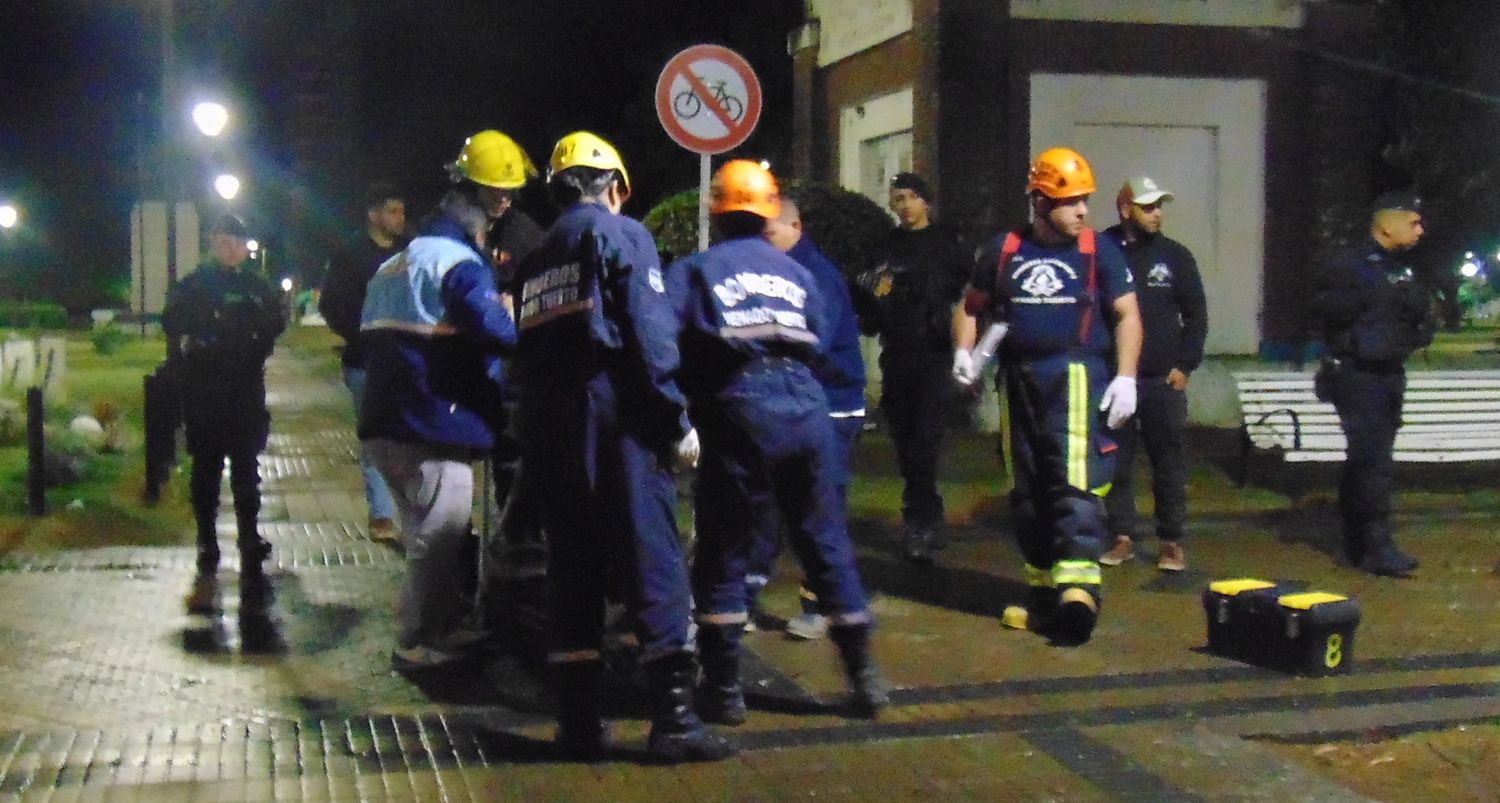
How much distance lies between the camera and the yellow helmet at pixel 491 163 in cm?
614

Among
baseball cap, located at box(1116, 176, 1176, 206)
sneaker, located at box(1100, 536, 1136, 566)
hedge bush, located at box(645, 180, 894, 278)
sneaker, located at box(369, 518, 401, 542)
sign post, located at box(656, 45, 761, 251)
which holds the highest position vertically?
sign post, located at box(656, 45, 761, 251)

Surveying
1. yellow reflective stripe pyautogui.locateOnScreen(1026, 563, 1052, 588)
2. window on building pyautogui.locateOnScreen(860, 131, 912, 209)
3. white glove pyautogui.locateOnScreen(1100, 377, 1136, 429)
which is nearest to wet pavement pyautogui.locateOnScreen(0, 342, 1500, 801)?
yellow reflective stripe pyautogui.locateOnScreen(1026, 563, 1052, 588)

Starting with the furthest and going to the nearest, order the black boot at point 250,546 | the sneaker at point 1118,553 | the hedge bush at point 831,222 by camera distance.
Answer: the hedge bush at point 831,222
the sneaker at point 1118,553
the black boot at point 250,546

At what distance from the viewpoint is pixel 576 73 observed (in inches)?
1364

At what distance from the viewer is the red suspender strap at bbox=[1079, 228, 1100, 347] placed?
6730 mm

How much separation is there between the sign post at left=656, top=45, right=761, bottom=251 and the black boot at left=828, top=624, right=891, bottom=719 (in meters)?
3.57

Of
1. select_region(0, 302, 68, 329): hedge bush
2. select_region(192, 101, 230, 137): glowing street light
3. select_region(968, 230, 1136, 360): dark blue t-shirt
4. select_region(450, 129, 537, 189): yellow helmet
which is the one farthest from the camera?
select_region(0, 302, 68, 329): hedge bush

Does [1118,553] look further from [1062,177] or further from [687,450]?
[687,450]

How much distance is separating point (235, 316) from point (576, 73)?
27.6 metres

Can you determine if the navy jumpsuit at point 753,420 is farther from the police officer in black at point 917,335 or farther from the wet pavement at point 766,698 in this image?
the police officer in black at point 917,335

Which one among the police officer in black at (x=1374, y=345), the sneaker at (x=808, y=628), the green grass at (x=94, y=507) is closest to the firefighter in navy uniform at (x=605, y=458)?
the sneaker at (x=808, y=628)

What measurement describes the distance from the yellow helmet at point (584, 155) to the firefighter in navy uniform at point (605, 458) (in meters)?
0.16

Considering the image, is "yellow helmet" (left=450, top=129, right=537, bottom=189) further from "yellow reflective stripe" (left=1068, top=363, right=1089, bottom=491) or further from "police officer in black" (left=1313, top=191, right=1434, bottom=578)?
"police officer in black" (left=1313, top=191, right=1434, bottom=578)

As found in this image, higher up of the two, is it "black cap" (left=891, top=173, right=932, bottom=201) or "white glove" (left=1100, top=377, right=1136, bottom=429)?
"black cap" (left=891, top=173, right=932, bottom=201)
